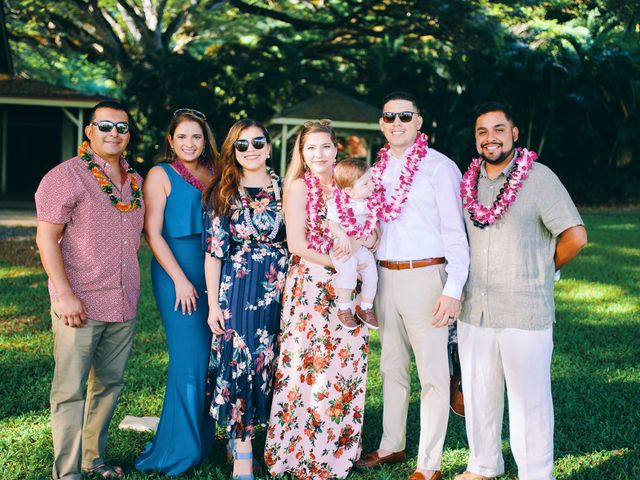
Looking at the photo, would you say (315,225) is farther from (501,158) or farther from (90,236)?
(90,236)

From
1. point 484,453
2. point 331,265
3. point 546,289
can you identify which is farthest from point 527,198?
point 484,453

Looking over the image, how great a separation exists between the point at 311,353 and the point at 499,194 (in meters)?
1.44

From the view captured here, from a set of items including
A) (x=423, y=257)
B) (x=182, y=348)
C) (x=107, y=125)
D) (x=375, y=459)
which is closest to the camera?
(x=107, y=125)

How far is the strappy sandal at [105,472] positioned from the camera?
4.28 metres

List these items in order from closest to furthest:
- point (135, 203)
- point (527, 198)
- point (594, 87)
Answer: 1. point (527, 198)
2. point (135, 203)
3. point (594, 87)

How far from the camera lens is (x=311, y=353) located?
432 centimetres

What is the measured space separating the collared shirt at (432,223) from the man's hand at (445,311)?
51mm

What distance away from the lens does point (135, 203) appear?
418 cm

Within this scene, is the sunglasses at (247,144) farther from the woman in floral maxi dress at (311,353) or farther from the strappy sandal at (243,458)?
the strappy sandal at (243,458)

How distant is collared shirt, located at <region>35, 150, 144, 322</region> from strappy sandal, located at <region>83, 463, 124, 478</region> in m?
0.96

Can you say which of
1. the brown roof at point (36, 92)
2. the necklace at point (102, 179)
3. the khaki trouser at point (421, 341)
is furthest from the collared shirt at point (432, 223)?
the brown roof at point (36, 92)

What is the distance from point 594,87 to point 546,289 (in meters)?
19.4

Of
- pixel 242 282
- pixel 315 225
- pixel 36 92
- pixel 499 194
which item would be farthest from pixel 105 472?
pixel 36 92

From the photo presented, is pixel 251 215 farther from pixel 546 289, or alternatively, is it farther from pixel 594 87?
pixel 594 87
